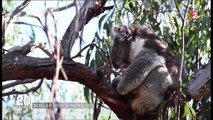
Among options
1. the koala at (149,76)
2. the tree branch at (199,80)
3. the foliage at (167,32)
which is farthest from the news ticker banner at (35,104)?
the tree branch at (199,80)

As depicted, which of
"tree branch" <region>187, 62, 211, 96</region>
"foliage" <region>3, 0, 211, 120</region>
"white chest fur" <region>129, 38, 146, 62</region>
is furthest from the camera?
"white chest fur" <region>129, 38, 146, 62</region>

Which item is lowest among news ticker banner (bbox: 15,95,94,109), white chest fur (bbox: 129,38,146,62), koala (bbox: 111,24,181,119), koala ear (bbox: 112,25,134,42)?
news ticker banner (bbox: 15,95,94,109)

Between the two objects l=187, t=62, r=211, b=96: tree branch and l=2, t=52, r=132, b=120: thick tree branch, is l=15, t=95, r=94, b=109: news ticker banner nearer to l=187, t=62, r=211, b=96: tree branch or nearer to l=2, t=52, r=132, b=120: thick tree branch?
l=2, t=52, r=132, b=120: thick tree branch

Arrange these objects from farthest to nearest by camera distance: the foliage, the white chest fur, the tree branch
Result: the white chest fur → the foliage → the tree branch

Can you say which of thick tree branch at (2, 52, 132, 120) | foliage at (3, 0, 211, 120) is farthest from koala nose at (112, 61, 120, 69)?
thick tree branch at (2, 52, 132, 120)

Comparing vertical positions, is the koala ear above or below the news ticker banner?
above

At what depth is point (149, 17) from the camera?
308 centimetres

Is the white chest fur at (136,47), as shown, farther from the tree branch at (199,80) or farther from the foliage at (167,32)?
the tree branch at (199,80)

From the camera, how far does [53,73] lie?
2.09m

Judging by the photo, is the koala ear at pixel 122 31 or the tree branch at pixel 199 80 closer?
the tree branch at pixel 199 80

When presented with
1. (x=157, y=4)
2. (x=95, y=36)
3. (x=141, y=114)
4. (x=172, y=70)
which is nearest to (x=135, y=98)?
(x=141, y=114)

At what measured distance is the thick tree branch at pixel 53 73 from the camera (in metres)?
1.99

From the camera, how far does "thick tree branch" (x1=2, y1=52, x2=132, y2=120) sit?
1994 millimetres

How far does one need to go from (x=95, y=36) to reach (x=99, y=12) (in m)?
0.25
